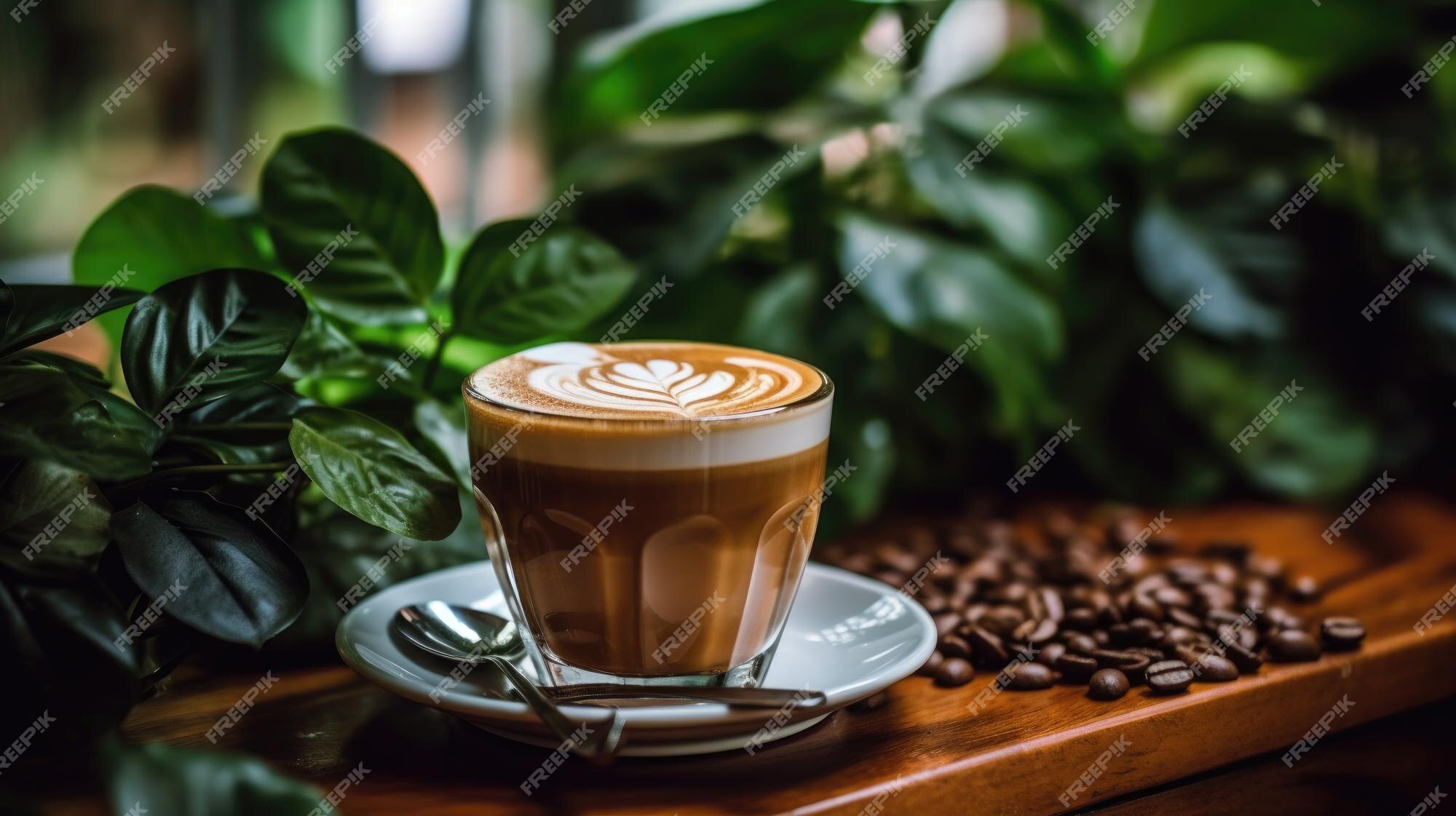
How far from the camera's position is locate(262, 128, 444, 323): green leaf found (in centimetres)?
Result: 88

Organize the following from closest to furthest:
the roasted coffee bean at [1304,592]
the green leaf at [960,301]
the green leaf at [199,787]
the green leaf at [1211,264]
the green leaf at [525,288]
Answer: the green leaf at [199,787] → the green leaf at [525,288] → the roasted coffee bean at [1304,592] → the green leaf at [960,301] → the green leaf at [1211,264]

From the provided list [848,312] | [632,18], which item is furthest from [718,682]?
[632,18]

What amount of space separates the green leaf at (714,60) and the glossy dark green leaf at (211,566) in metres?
0.85

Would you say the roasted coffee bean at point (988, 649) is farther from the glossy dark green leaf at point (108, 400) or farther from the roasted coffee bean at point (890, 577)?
the glossy dark green leaf at point (108, 400)

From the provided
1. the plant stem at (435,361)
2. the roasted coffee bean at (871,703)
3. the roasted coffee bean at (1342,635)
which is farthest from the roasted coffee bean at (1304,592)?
the plant stem at (435,361)

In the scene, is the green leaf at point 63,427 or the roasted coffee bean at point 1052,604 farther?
the roasted coffee bean at point 1052,604

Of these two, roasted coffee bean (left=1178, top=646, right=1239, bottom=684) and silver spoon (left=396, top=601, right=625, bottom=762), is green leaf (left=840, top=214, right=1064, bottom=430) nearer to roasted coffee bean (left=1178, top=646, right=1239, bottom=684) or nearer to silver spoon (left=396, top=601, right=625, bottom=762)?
roasted coffee bean (left=1178, top=646, right=1239, bottom=684)

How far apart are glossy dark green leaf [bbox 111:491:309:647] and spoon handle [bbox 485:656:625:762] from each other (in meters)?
0.16

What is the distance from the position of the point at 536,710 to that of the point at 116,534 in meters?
0.28

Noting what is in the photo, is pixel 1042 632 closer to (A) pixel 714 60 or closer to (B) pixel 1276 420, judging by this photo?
(B) pixel 1276 420

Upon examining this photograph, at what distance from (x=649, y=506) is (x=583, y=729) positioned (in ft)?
0.48

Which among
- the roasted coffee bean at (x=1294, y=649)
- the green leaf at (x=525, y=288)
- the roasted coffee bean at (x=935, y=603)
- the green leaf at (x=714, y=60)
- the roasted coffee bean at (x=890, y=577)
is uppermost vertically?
Answer: the green leaf at (x=714, y=60)

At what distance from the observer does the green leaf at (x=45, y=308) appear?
69 centimetres

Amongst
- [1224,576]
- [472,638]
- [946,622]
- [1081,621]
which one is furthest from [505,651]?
[1224,576]
